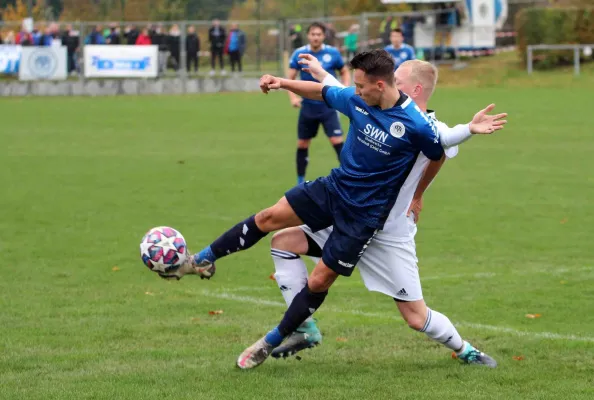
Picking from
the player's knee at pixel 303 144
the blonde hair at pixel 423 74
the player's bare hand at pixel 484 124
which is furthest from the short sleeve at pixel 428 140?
the player's knee at pixel 303 144

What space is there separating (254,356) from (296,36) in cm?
3263

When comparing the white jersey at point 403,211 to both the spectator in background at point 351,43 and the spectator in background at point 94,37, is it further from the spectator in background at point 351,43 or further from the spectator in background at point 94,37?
the spectator in background at point 351,43

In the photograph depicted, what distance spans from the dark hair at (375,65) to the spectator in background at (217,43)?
31940 mm

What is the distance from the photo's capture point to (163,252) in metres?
6.11

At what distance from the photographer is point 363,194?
5.97 metres

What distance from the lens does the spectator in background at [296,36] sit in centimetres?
3794

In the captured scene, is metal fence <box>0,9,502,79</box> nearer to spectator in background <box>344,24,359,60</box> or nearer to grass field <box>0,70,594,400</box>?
spectator in background <box>344,24,359,60</box>

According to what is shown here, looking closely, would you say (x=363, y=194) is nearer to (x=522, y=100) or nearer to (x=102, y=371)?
(x=102, y=371)

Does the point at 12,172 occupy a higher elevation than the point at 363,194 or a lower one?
lower

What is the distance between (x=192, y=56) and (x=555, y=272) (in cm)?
2867

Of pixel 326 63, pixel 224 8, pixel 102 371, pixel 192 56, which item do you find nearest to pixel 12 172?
pixel 326 63

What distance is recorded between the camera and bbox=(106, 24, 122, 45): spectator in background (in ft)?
117

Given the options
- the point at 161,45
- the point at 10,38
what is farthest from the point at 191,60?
the point at 10,38

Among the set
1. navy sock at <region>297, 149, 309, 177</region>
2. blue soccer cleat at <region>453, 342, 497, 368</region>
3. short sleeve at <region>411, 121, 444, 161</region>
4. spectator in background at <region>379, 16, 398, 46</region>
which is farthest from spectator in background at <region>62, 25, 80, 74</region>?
short sleeve at <region>411, 121, 444, 161</region>
